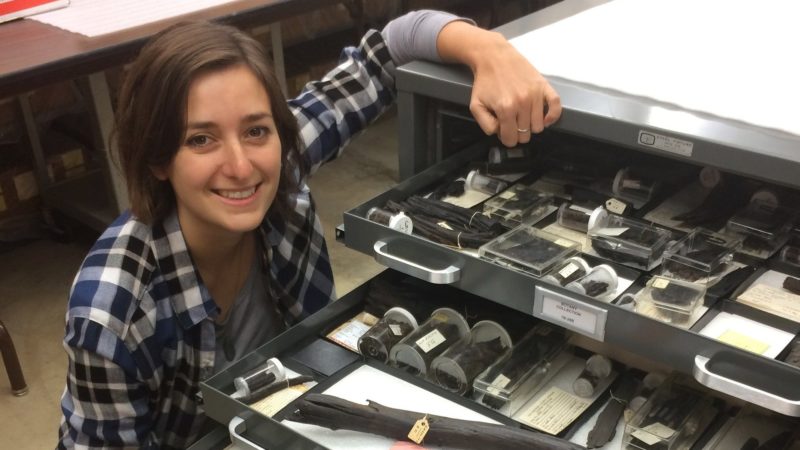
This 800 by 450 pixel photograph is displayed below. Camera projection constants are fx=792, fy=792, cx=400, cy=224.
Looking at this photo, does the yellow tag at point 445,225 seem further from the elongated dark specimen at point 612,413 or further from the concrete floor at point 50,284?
the concrete floor at point 50,284

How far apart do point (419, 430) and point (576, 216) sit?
1.16 feet

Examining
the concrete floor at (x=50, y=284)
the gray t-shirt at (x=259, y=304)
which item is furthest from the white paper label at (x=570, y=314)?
the concrete floor at (x=50, y=284)

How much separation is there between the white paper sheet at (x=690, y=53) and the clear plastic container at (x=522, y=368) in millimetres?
321

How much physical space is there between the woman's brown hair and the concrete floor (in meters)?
1.07

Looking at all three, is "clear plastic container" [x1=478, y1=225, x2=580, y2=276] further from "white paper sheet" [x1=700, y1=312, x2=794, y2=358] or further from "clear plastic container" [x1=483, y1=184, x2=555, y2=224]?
"white paper sheet" [x1=700, y1=312, x2=794, y2=358]

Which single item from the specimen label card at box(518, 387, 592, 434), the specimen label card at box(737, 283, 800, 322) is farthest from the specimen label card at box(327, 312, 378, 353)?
the specimen label card at box(737, 283, 800, 322)

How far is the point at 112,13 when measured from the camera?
1.84 metres

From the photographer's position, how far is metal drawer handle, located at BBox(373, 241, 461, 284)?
879 millimetres

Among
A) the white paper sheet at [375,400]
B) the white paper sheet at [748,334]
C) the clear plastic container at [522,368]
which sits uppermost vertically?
the white paper sheet at [748,334]

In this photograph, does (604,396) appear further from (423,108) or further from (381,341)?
(423,108)

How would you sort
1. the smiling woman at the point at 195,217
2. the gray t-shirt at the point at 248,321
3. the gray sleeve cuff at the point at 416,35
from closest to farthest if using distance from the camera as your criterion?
the smiling woman at the point at 195,217 → the gray sleeve cuff at the point at 416,35 → the gray t-shirt at the point at 248,321

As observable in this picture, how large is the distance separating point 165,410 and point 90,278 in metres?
0.25

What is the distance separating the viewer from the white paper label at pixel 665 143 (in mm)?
800

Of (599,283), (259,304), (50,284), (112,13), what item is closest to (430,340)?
(599,283)
